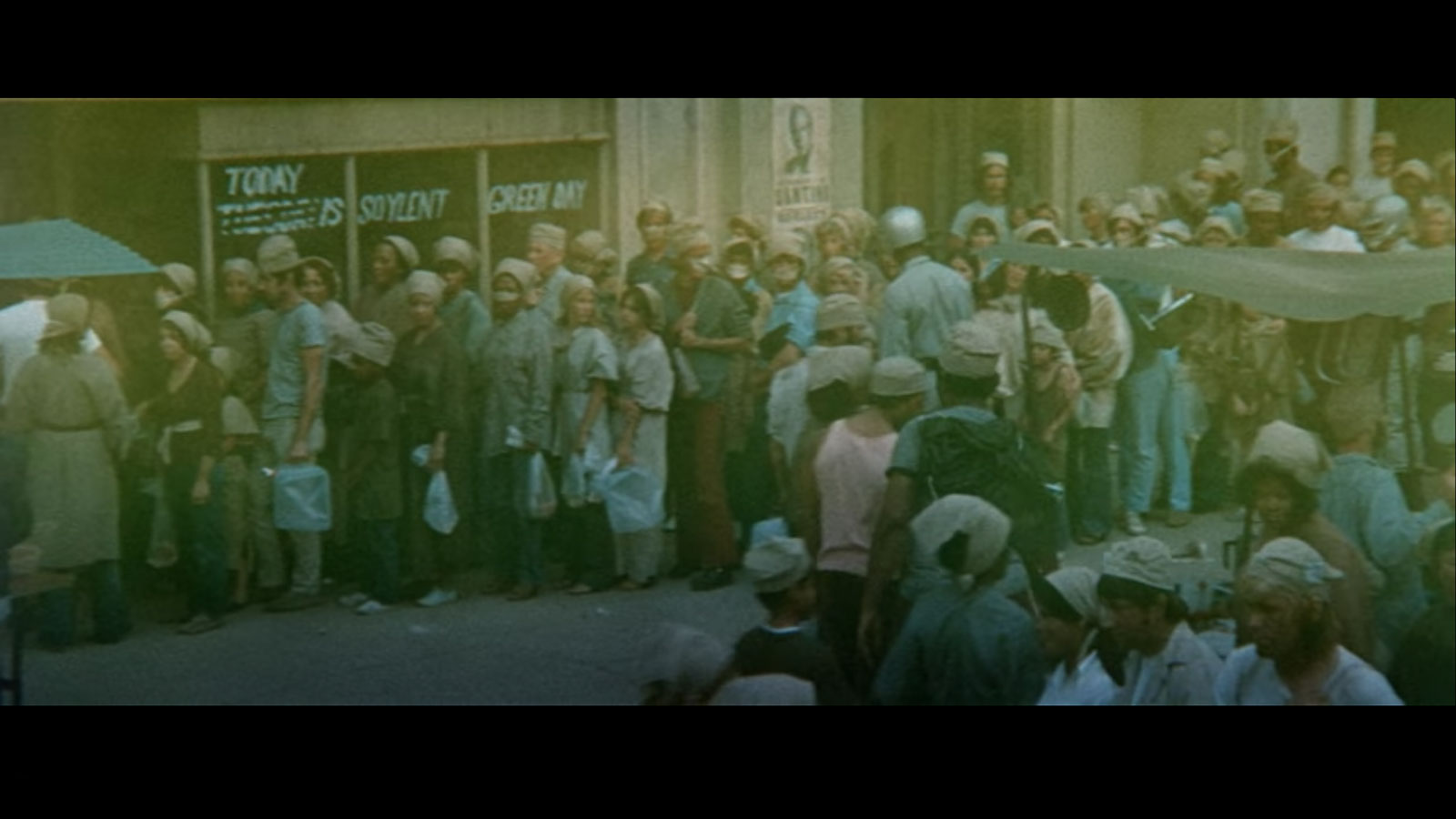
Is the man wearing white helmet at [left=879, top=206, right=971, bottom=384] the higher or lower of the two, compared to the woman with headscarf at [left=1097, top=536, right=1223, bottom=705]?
higher

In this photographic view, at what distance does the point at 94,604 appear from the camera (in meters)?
9.17

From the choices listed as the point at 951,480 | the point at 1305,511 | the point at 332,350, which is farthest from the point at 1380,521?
the point at 332,350

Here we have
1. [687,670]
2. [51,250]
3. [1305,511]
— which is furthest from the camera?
[1305,511]

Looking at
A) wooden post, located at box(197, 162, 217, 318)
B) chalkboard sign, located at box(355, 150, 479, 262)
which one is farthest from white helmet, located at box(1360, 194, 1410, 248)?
wooden post, located at box(197, 162, 217, 318)

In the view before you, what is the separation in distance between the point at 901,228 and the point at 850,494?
0.92 meters

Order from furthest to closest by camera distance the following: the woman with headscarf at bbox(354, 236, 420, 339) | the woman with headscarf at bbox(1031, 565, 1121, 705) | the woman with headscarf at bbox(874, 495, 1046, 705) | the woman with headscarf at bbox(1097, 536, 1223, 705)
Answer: the woman with headscarf at bbox(354, 236, 420, 339), the woman with headscarf at bbox(1031, 565, 1121, 705), the woman with headscarf at bbox(1097, 536, 1223, 705), the woman with headscarf at bbox(874, 495, 1046, 705)

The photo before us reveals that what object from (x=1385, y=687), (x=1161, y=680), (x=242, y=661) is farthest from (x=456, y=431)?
(x=1385, y=687)

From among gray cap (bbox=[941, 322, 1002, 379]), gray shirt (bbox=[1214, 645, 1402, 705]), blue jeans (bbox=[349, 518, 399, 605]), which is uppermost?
gray cap (bbox=[941, 322, 1002, 379])

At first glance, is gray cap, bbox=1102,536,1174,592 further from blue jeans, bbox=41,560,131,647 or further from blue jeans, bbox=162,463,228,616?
blue jeans, bbox=41,560,131,647

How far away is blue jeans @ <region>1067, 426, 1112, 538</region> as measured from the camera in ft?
30.9

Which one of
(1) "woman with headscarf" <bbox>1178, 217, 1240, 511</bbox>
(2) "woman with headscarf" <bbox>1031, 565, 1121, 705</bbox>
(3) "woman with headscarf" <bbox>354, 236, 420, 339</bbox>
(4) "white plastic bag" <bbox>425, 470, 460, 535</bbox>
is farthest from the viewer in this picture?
(1) "woman with headscarf" <bbox>1178, 217, 1240, 511</bbox>

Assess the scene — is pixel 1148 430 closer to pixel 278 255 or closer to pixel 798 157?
pixel 798 157

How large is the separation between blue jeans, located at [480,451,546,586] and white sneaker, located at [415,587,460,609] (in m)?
0.16

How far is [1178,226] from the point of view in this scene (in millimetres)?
9547
